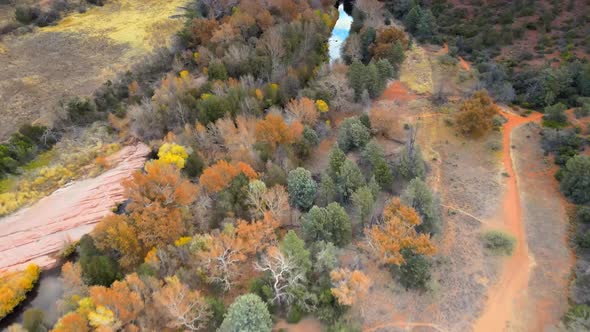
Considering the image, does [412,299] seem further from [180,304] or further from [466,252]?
[180,304]

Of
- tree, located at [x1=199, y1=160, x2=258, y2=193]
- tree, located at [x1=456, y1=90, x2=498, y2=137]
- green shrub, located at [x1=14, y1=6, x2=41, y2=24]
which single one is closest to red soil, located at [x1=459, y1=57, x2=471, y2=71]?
tree, located at [x1=456, y1=90, x2=498, y2=137]

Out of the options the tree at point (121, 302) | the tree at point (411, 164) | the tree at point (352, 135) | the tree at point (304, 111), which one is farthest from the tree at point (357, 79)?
the tree at point (121, 302)

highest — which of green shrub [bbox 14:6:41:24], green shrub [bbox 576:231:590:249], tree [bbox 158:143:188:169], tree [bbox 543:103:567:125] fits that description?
green shrub [bbox 14:6:41:24]

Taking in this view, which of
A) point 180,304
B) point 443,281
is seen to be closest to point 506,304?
point 443,281

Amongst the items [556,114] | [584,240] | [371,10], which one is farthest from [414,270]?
[371,10]

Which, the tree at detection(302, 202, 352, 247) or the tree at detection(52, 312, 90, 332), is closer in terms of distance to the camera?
the tree at detection(52, 312, 90, 332)

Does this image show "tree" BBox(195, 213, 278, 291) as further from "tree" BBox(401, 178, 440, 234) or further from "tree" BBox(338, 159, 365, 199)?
"tree" BBox(401, 178, 440, 234)

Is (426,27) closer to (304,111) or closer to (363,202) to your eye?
(304,111)
